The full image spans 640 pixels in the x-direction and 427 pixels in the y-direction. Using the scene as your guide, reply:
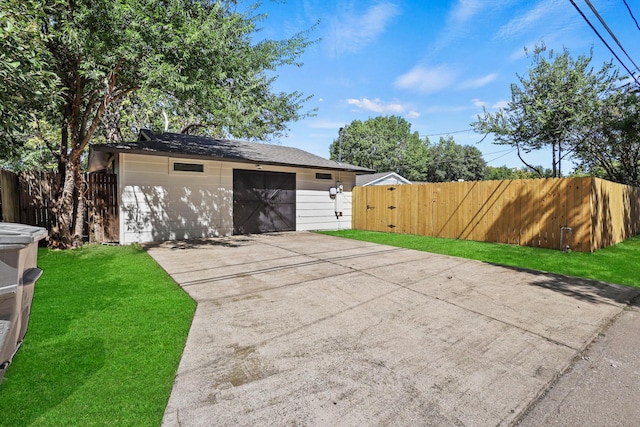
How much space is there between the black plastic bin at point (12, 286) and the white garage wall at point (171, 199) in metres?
6.84

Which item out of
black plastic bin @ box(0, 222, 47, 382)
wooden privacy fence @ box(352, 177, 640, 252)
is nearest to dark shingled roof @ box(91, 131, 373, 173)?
wooden privacy fence @ box(352, 177, 640, 252)

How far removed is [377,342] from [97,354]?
2205 millimetres

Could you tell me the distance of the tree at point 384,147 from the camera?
109 feet

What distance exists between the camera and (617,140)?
12.9 m

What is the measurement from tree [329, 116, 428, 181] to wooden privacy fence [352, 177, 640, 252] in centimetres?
2035

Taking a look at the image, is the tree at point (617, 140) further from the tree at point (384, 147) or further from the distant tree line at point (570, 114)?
the tree at point (384, 147)

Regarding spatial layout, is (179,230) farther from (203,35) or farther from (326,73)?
(326,73)

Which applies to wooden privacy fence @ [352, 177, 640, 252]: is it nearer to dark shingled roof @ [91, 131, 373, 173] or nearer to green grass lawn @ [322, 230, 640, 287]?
green grass lawn @ [322, 230, 640, 287]

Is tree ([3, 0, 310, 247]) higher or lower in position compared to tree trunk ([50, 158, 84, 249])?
higher

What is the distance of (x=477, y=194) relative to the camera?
865 cm

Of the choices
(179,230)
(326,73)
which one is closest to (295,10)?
(326,73)

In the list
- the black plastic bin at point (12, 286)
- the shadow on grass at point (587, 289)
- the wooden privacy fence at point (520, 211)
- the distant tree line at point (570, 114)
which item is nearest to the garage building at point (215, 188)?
the wooden privacy fence at point (520, 211)

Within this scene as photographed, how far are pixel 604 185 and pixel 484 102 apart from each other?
8.85 meters

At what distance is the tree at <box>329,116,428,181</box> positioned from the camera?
3319 cm
